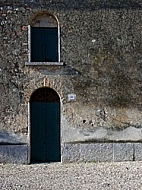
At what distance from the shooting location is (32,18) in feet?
45.8

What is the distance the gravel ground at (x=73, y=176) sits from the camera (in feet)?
32.7

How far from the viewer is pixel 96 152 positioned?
13.8 meters

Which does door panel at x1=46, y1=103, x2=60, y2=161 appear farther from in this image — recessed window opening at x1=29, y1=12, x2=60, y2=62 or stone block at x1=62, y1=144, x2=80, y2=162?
recessed window opening at x1=29, y1=12, x2=60, y2=62

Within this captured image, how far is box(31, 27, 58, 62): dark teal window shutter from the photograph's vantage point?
14.0 metres

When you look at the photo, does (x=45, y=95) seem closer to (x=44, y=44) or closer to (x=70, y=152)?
(x=44, y=44)

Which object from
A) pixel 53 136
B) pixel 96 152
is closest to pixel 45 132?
pixel 53 136

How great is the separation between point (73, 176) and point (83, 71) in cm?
387

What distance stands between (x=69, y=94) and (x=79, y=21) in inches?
93.7

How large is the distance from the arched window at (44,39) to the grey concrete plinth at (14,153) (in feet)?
9.27

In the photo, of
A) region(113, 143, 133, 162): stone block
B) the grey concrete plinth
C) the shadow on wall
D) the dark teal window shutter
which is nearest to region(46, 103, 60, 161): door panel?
the grey concrete plinth

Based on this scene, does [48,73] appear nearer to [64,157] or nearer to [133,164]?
[64,157]

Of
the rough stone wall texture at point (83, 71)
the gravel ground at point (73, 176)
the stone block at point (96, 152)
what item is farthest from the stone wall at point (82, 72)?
the gravel ground at point (73, 176)

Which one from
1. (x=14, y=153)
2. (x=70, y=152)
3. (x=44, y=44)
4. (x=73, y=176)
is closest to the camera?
(x=73, y=176)

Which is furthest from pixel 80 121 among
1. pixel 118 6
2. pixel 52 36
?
pixel 118 6
